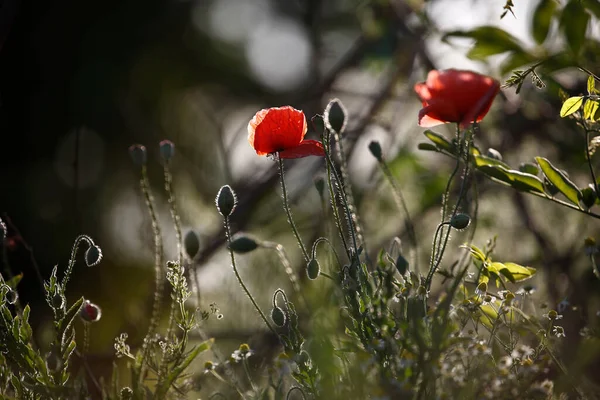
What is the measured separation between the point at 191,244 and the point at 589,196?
55 cm

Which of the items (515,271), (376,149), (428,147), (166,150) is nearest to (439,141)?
(428,147)

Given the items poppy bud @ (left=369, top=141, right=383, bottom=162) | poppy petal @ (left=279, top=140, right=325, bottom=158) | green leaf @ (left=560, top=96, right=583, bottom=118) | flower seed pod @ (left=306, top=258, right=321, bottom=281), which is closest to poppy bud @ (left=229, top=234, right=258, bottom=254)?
flower seed pod @ (left=306, top=258, right=321, bottom=281)

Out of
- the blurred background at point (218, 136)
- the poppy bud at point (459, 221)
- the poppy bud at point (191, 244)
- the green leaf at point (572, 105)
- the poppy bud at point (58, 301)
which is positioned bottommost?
the blurred background at point (218, 136)

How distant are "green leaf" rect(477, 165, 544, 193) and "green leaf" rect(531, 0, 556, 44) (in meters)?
0.18

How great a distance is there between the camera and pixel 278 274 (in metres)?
1.42

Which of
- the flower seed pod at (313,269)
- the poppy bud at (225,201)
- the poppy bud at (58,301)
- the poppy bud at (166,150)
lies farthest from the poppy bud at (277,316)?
the poppy bud at (166,150)

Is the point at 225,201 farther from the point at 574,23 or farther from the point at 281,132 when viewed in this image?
the point at 574,23

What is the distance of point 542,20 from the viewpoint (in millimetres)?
759

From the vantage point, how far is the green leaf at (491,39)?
2.37 feet

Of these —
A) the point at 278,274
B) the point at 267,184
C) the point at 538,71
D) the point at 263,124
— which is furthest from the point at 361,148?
the point at 538,71

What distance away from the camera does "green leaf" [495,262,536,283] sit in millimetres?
889

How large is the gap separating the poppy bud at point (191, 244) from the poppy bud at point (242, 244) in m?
0.11

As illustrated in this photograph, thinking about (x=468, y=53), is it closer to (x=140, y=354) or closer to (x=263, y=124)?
(x=263, y=124)

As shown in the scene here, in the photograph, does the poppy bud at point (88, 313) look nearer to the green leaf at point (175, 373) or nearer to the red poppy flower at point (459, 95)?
the green leaf at point (175, 373)
